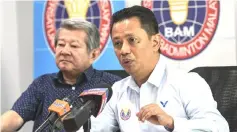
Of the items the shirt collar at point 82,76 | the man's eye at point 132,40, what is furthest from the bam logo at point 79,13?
the man's eye at point 132,40

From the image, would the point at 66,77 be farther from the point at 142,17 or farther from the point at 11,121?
the point at 142,17

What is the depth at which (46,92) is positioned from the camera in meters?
1.81

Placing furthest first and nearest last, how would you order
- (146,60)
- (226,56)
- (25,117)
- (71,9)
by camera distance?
(71,9) < (226,56) < (25,117) < (146,60)

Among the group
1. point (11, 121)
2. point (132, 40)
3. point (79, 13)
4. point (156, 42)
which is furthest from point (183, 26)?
point (11, 121)

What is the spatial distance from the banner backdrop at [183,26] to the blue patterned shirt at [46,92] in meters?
0.65

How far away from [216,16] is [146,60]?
1.11 m

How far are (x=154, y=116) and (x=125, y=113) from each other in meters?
0.34

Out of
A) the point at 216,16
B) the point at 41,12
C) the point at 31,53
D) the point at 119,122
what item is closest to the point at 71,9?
the point at 41,12

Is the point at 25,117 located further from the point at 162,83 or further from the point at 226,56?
the point at 226,56

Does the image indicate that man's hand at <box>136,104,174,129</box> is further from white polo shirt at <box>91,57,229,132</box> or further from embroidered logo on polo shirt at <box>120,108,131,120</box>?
embroidered logo on polo shirt at <box>120,108,131,120</box>

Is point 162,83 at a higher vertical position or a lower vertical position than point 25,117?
higher

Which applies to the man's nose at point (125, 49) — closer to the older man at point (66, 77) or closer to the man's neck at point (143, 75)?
the man's neck at point (143, 75)

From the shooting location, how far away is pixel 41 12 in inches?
104

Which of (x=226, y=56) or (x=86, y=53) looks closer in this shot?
(x=86, y=53)
